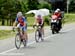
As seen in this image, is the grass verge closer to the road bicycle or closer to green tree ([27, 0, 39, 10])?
the road bicycle

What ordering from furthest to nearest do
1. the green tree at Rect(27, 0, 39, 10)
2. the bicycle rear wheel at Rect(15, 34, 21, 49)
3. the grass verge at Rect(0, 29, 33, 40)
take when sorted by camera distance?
the green tree at Rect(27, 0, 39, 10), the grass verge at Rect(0, 29, 33, 40), the bicycle rear wheel at Rect(15, 34, 21, 49)

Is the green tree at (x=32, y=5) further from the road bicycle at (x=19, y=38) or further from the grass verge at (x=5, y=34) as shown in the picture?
the road bicycle at (x=19, y=38)

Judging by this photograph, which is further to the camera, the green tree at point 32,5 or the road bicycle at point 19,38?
the green tree at point 32,5

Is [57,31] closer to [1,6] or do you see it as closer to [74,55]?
[74,55]

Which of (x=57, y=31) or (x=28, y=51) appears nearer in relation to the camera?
(x=28, y=51)

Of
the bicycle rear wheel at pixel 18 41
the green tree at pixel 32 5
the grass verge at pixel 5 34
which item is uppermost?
the bicycle rear wheel at pixel 18 41

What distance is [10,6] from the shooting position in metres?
47.5

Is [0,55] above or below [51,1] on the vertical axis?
above

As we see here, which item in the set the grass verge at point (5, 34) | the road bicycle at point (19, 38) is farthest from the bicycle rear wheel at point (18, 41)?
the grass verge at point (5, 34)

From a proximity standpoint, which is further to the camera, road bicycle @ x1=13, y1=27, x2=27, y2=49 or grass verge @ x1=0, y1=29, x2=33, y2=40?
grass verge @ x1=0, y1=29, x2=33, y2=40

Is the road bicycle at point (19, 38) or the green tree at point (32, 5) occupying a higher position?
the road bicycle at point (19, 38)

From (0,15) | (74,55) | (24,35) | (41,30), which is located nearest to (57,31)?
(41,30)

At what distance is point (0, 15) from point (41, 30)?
2398cm

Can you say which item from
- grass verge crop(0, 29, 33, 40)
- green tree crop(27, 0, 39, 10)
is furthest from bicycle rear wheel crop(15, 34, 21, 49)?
green tree crop(27, 0, 39, 10)
